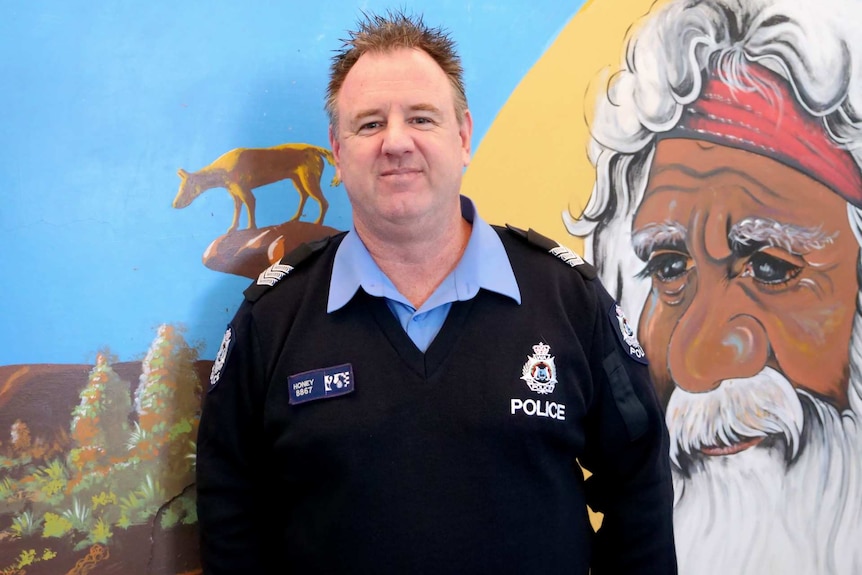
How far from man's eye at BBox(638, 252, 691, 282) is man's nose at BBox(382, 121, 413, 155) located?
66cm

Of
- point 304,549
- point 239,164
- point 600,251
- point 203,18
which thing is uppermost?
point 203,18

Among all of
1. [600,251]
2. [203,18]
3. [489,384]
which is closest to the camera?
[489,384]

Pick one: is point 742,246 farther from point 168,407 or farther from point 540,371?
point 168,407

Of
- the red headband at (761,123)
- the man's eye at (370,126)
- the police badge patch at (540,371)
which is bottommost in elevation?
the police badge patch at (540,371)

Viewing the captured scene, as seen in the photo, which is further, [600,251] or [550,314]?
[600,251]

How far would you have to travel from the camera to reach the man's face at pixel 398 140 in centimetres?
108

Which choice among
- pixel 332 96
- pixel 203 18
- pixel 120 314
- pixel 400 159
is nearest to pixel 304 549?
pixel 120 314

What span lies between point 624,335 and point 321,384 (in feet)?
1.74

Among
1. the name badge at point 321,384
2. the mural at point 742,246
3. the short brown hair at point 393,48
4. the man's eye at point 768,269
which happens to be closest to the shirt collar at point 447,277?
the name badge at point 321,384

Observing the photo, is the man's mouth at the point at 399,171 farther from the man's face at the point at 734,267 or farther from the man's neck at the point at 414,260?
the man's face at the point at 734,267

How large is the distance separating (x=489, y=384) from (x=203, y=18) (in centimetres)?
80

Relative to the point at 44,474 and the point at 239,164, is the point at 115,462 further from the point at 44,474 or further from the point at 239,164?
the point at 239,164

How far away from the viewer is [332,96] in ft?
3.92

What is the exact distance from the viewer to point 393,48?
113 centimetres
